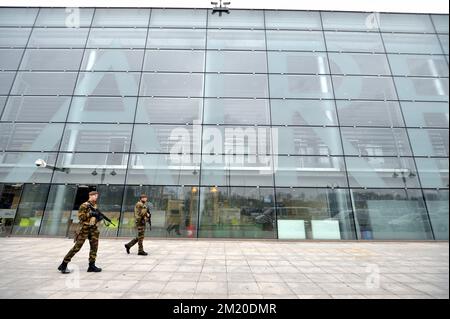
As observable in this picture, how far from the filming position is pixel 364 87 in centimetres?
1319

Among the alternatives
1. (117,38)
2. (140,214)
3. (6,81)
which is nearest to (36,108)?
(6,81)

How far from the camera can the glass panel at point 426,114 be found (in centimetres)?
1223

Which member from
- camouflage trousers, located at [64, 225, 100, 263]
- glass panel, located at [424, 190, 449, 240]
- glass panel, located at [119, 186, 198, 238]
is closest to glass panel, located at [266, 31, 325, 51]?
glass panel, located at [424, 190, 449, 240]

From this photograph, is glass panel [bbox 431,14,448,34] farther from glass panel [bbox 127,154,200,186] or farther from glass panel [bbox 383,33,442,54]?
glass panel [bbox 127,154,200,186]

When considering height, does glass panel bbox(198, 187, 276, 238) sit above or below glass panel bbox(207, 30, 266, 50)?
below

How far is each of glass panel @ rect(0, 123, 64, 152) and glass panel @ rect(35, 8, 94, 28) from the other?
23.3 feet

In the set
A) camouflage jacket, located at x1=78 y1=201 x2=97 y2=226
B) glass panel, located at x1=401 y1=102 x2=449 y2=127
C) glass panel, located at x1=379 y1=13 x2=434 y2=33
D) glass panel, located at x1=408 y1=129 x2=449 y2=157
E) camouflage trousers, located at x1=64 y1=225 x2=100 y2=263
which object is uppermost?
glass panel, located at x1=379 y1=13 x2=434 y2=33

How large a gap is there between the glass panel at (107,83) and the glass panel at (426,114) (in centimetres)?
1485

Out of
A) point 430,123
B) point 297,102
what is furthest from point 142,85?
point 430,123

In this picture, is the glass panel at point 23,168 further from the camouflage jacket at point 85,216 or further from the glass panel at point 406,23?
the glass panel at point 406,23

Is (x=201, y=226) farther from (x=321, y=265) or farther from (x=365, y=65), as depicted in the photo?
(x=365, y=65)

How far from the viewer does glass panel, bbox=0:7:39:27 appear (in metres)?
14.5

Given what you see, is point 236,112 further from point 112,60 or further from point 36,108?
point 36,108

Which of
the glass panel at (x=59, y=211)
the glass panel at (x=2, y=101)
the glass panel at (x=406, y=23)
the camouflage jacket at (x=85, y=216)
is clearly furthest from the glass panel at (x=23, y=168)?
the glass panel at (x=406, y=23)
